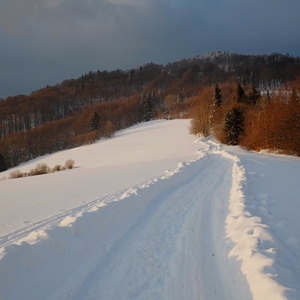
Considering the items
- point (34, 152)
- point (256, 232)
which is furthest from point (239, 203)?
point (34, 152)

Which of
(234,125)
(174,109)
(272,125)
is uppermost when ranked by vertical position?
(174,109)

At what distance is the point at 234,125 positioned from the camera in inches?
1399

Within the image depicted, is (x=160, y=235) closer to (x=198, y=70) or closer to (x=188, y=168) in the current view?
(x=188, y=168)

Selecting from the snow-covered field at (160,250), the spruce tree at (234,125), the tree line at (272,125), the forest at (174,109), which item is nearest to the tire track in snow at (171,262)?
the snow-covered field at (160,250)

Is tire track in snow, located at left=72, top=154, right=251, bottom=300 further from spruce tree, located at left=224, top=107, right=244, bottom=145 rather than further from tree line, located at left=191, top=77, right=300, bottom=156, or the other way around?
spruce tree, located at left=224, top=107, right=244, bottom=145

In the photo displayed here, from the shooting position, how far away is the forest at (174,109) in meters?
25.0

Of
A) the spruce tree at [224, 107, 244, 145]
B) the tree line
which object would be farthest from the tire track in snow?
the spruce tree at [224, 107, 244, 145]

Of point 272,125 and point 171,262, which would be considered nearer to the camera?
point 171,262

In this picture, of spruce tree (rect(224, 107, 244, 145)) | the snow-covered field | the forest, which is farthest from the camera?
spruce tree (rect(224, 107, 244, 145))

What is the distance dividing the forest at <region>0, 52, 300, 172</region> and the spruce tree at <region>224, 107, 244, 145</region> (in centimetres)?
15

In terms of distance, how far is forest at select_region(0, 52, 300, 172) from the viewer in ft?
82.0

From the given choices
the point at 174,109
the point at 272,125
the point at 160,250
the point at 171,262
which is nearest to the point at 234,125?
the point at 272,125

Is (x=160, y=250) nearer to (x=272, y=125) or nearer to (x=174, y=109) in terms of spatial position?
(x=272, y=125)

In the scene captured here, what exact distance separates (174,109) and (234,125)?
2625 inches
